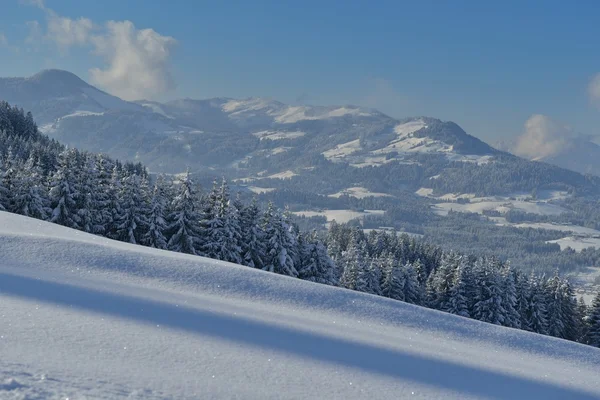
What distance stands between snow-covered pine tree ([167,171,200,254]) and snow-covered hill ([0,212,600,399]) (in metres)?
17.4

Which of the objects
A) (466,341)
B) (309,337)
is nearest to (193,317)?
(309,337)

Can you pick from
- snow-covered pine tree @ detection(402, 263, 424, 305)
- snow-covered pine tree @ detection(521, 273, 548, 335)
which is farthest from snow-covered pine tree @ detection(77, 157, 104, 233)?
snow-covered pine tree @ detection(521, 273, 548, 335)

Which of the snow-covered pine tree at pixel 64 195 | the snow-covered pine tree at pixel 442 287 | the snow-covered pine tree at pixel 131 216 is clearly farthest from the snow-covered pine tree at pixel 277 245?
the snow-covered pine tree at pixel 442 287

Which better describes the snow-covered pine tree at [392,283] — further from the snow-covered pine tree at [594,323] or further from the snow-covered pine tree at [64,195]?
the snow-covered pine tree at [64,195]

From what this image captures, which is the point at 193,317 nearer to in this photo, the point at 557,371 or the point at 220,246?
the point at 557,371

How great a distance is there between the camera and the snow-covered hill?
10891mm

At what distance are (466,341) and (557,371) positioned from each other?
342 cm

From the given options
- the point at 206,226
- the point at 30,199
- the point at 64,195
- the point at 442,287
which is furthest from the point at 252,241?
the point at 442,287

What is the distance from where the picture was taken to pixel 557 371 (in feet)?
59.8

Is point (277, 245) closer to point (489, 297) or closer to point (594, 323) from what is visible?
point (489, 297)

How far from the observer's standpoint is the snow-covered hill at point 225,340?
35.7ft

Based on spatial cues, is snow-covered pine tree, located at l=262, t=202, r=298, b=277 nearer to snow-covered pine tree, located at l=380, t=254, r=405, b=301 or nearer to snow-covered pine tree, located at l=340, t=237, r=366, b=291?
snow-covered pine tree, located at l=340, t=237, r=366, b=291

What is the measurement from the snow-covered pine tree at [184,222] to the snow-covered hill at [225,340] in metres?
17.4

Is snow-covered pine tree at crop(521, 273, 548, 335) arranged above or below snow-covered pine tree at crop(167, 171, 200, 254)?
below
